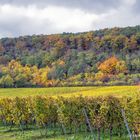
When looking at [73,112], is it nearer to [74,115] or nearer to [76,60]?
[74,115]

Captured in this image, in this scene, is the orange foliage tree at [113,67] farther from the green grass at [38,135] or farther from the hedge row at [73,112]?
the green grass at [38,135]

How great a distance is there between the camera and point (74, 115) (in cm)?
6425

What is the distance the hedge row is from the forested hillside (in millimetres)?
56625

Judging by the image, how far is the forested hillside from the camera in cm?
14612

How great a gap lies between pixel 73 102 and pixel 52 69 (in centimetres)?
9956

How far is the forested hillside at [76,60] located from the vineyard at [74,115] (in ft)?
186

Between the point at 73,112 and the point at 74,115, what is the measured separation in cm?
46

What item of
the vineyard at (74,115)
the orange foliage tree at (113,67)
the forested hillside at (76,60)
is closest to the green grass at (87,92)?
the vineyard at (74,115)

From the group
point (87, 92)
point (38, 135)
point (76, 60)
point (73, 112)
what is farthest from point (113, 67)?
point (38, 135)

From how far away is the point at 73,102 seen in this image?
64812 mm

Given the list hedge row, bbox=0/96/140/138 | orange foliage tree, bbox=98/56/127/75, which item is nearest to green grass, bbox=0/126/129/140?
hedge row, bbox=0/96/140/138

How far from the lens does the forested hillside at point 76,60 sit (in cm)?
14612

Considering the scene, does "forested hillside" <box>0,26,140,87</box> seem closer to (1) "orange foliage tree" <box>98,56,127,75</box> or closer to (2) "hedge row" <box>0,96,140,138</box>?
(1) "orange foliage tree" <box>98,56,127,75</box>

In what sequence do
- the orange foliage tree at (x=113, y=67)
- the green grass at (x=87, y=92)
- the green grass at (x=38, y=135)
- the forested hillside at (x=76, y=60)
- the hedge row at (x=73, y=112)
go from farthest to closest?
1. the orange foliage tree at (x=113, y=67)
2. the forested hillside at (x=76, y=60)
3. the green grass at (x=87, y=92)
4. the green grass at (x=38, y=135)
5. the hedge row at (x=73, y=112)
